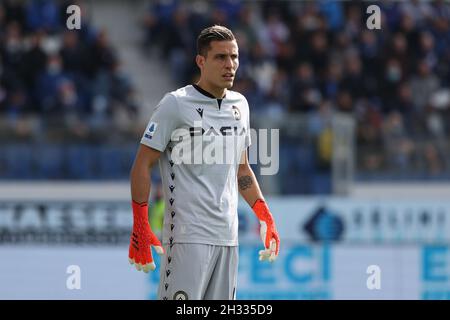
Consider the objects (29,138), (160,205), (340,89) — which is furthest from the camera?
(340,89)

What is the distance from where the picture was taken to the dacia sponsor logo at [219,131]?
526cm

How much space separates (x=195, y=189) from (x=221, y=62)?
62 centimetres

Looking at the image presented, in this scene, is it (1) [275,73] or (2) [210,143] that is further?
(1) [275,73]

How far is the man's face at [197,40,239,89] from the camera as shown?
5.27m

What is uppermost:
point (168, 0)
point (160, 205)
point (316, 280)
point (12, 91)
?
point (168, 0)

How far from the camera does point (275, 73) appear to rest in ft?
53.4

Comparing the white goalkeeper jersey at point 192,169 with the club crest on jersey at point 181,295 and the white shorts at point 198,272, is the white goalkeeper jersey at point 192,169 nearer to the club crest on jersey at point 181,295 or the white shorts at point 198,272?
the white shorts at point 198,272

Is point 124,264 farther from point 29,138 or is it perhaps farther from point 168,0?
point 168,0

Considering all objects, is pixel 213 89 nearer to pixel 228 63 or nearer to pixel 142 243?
pixel 228 63

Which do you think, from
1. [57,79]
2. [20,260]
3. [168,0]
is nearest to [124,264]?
[20,260]

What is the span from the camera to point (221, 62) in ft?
17.3

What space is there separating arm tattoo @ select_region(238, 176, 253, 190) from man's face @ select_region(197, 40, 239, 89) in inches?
21.9

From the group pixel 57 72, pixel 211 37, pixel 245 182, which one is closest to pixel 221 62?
pixel 211 37
